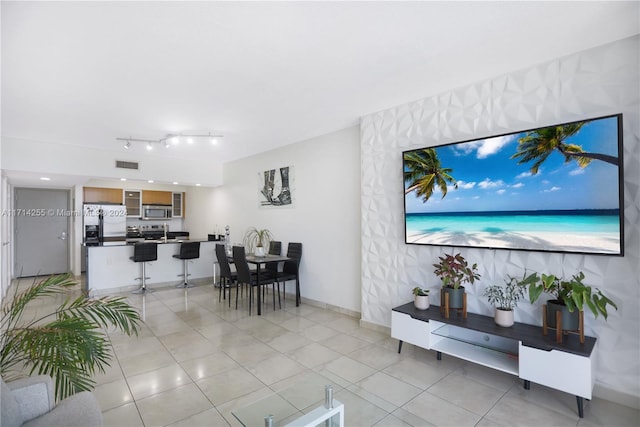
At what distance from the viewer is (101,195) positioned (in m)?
7.74

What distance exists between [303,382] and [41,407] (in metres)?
1.55

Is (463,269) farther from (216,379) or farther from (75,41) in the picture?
(75,41)

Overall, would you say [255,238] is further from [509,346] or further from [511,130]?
[511,130]

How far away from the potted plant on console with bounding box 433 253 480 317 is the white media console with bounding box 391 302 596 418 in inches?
5.3

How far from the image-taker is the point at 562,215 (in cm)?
264

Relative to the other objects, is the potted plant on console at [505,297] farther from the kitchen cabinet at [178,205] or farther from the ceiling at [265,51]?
the kitchen cabinet at [178,205]

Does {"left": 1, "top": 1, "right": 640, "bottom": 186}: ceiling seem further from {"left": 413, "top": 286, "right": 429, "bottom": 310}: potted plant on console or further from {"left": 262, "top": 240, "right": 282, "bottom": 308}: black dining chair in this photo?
{"left": 262, "top": 240, "right": 282, "bottom": 308}: black dining chair

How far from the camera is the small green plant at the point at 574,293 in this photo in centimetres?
232

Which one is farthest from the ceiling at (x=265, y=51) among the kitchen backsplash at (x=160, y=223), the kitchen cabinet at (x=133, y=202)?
the kitchen backsplash at (x=160, y=223)

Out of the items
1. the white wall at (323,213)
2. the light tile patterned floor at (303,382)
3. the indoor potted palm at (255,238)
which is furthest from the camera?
the indoor potted palm at (255,238)

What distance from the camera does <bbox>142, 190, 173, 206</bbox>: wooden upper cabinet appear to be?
859 centimetres

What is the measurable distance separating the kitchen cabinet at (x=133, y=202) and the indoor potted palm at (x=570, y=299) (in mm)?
8860

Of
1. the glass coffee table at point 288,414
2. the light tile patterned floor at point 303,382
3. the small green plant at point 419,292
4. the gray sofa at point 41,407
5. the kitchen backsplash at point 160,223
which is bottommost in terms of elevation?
the light tile patterned floor at point 303,382

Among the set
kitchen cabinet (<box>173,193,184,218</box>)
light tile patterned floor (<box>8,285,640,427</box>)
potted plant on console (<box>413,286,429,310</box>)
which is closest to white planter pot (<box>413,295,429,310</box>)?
potted plant on console (<box>413,286,429,310</box>)
